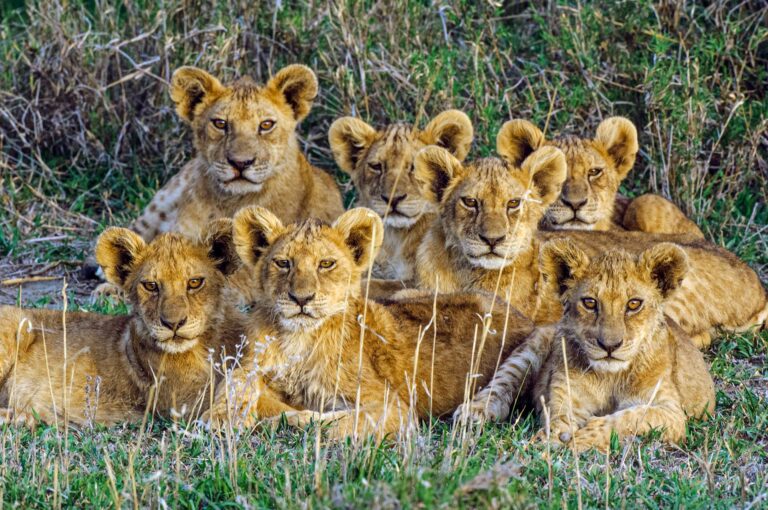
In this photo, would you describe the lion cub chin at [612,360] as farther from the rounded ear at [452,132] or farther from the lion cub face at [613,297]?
the rounded ear at [452,132]

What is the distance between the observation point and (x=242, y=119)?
8.05 metres

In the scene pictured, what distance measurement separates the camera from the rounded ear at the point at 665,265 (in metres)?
5.58

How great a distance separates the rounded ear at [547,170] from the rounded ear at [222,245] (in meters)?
1.64

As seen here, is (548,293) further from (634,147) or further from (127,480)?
(127,480)

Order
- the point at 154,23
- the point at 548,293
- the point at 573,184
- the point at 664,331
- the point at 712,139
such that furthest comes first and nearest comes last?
the point at 154,23 → the point at 712,139 → the point at 573,184 → the point at 548,293 → the point at 664,331

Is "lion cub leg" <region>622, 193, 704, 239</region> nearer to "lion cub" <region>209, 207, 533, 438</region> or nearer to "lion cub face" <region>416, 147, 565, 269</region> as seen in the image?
"lion cub face" <region>416, 147, 565, 269</region>

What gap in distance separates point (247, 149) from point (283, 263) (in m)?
2.43

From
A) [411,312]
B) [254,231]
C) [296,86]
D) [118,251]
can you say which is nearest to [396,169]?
[296,86]

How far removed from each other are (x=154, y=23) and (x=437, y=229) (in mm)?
3596

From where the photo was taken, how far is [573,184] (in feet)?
25.6

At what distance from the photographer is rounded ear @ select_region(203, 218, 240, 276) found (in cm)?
623

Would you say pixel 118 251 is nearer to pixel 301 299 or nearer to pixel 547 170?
pixel 301 299

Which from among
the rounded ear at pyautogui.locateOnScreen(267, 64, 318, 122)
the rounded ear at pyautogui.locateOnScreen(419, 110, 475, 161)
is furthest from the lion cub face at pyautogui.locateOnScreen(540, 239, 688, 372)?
the rounded ear at pyautogui.locateOnScreen(267, 64, 318, 122)

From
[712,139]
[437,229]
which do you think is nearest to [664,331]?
[437,229]
